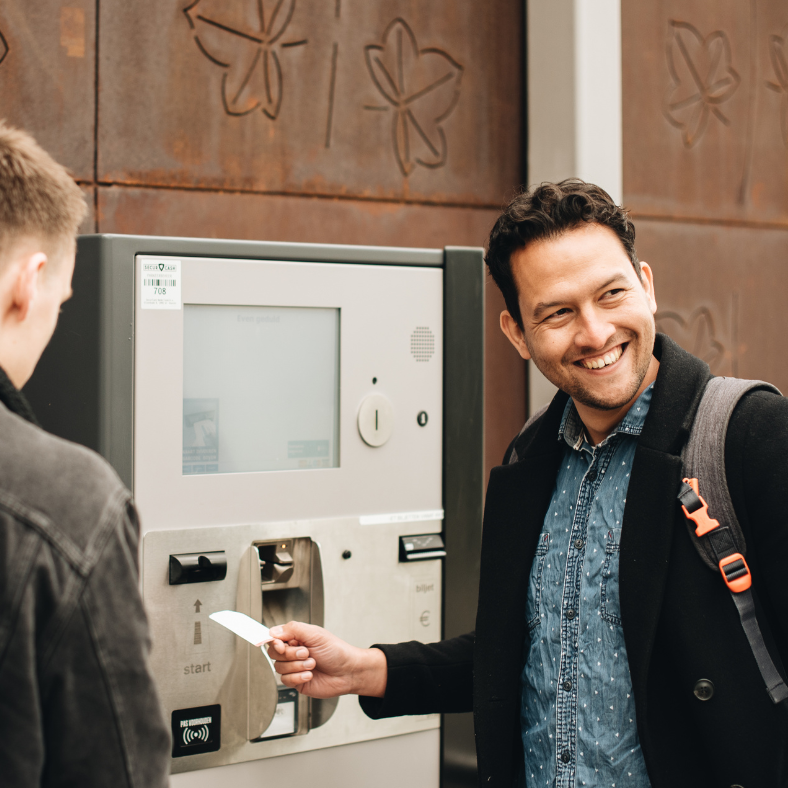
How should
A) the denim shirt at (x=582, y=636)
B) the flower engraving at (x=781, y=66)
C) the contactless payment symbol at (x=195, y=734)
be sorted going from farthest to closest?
the flower engraving at (x=781, y=66) < the contactless payment symbol at (x=195, y=734) < the denim shirt at (x=582, y=636)

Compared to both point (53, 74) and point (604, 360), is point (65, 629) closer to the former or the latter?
point (604, 360)

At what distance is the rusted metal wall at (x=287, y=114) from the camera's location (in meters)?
2.18

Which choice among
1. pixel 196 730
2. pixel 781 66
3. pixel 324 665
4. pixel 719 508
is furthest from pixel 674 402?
pixel 781 66

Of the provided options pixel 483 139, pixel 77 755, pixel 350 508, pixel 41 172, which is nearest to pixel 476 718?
pixel 350 508

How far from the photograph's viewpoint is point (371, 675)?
1.51 m

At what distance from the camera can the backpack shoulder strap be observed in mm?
1155

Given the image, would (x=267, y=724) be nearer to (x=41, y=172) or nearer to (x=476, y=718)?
(x=476, y=718)

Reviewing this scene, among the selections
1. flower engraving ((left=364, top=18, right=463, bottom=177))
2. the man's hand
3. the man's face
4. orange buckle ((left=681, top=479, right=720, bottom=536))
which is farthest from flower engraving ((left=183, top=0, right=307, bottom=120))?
orange buckle ((left=681, top=479, right=720, bottom=536))

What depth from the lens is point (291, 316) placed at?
5.49 feet

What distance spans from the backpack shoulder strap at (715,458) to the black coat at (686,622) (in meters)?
0.01

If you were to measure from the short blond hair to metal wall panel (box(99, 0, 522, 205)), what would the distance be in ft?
4.63

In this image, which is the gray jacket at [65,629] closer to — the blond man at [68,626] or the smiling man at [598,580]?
the blond man at [68,626]

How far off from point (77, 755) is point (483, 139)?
7.86 feet

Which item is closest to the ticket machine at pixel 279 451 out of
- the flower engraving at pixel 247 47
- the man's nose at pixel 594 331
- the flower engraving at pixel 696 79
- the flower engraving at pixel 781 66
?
the man's nose at pixel 594 331
